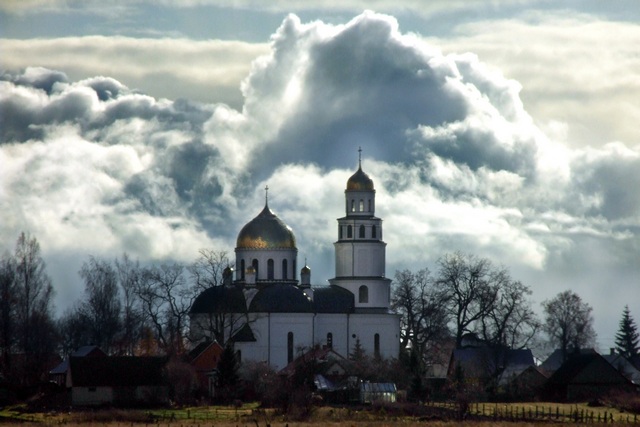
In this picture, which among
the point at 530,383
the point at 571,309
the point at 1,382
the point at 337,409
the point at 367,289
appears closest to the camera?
the point at 337,409

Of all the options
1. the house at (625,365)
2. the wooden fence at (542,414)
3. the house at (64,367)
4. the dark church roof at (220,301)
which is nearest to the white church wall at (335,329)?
the dark church roof at (220,301)

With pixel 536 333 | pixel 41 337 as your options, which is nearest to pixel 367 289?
pixel 536 333

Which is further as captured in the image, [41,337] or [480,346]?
[480,346]

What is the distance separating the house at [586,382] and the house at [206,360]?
18070 millimetres

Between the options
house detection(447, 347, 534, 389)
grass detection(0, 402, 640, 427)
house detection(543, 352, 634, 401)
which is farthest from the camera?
house detection(447, 347, 534, 389)

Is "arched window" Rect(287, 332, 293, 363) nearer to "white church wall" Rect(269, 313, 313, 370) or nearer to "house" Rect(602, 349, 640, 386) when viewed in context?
"white church wall" Rect(269, 313, 313, 370)

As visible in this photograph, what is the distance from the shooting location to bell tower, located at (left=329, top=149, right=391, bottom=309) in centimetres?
11969

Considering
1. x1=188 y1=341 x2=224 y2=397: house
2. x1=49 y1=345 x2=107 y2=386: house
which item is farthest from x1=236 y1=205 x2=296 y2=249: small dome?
x1=49 y1=345 x2=107 y2=386: house

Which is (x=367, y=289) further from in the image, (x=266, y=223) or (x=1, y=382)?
(x=1, y=382)

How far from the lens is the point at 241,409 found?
3516 inches

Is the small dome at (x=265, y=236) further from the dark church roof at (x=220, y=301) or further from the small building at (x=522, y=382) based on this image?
the small building at (x=522, y=382)

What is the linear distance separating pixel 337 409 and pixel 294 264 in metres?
34.6

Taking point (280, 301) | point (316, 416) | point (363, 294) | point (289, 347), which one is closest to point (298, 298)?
point (280, 301)

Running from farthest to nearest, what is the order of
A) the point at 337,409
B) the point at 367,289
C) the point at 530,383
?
the point at 367,289
the point at 530,383
the point at 337,409
